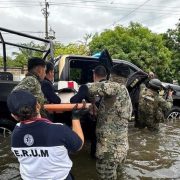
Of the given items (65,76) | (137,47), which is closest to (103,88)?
(65,76)

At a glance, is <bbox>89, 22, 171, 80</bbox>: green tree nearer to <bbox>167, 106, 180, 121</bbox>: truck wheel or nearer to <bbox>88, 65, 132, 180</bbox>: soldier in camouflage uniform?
<bbox>167, 106, 180, 121</bbox>: truck wheel

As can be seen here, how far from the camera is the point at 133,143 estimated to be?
310 inches

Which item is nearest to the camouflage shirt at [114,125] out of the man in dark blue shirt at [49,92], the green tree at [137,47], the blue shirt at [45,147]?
the man in dark blue shirt at [49,92]

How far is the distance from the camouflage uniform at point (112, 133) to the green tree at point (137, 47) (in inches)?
733

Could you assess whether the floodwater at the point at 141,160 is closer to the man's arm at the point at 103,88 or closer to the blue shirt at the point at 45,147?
the man's arm at the point at 103,88

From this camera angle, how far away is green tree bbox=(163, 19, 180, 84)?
2998 centimetres

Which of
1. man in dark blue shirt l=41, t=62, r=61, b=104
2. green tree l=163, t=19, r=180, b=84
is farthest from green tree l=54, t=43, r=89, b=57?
man in dark blue shirt l=41, t=62, r=61, b=104

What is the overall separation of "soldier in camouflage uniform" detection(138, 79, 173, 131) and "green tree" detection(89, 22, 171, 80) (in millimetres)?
15471

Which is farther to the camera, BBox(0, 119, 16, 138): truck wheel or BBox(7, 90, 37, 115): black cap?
BBox(0, 119, 16, 138): truck wheel

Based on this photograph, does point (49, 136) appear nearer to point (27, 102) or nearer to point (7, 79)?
point (27, 102)

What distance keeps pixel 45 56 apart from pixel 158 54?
2079 cm

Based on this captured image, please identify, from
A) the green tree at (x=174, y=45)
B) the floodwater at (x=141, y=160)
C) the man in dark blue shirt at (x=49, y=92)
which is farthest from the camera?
the green tree at (x=174, y=45)

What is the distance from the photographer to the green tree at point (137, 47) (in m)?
25.9

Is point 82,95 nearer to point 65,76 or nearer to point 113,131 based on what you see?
point 113,131
